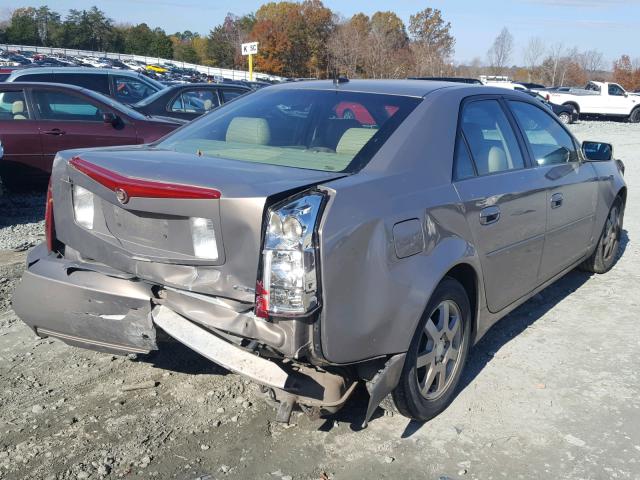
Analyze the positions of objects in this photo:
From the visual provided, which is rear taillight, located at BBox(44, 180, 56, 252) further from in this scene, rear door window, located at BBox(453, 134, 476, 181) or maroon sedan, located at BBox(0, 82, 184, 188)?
maroon sedan, located at BBox(0, 82, 184, 188)

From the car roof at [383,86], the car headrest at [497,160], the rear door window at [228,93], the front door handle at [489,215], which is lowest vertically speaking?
the front door handle at [489,215]

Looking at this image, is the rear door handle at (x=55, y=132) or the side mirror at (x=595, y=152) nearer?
the side mirror at (x=595, y=152)

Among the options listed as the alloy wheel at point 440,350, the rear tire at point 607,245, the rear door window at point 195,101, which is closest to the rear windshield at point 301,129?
the alloy wheel at point 440,350

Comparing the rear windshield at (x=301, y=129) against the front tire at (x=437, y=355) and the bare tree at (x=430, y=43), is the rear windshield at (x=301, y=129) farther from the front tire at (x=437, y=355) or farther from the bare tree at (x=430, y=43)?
the bare tree at (x=430, y=43)

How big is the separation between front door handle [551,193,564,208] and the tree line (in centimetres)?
3674

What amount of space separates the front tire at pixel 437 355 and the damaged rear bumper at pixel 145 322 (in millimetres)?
355

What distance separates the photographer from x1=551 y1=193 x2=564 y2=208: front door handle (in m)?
4.34

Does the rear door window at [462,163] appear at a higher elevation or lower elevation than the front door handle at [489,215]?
higher

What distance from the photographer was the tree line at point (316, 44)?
157 feet

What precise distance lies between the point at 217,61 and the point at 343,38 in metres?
39.1

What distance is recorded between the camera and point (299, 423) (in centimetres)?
332

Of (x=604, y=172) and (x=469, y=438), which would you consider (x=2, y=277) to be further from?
(x=604, y=172)

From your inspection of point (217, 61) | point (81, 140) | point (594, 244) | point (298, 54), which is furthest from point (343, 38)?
point (594, 244)

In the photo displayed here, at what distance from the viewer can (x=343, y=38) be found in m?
52.4
